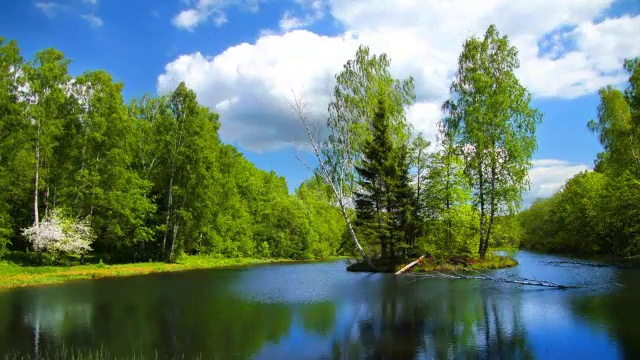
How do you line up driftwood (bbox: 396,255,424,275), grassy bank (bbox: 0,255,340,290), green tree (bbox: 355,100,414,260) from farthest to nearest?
green tree (bbox: 355,100,414,260)
driftwood (bbox: 396,255,424,275)
grassy bank (bbox: 0,255,340,290)

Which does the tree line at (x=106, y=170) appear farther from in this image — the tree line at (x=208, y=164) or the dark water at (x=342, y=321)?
the dark water at (x=342, y=321)

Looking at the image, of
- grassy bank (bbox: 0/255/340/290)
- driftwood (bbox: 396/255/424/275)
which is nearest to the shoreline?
driftwood (bbox: 396/255/424/275)

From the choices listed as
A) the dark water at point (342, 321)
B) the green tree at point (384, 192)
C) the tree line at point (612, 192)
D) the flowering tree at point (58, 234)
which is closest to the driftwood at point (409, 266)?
the green tree at point (384, 192)

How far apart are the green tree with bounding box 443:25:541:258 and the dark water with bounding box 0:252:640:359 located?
33.5ft

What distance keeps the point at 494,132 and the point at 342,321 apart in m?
24.6

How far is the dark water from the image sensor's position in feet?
38.7

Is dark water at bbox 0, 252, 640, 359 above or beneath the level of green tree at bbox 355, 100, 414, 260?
beneath

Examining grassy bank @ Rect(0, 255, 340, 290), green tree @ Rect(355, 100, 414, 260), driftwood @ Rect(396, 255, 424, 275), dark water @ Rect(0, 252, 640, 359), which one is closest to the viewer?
dark water @ Rect(0, 252, 640, 359)

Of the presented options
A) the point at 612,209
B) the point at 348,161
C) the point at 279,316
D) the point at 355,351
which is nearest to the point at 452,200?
the point at 348,161

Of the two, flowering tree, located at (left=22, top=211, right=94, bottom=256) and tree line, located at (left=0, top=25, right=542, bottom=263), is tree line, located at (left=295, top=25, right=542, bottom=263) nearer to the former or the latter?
tree line, located at (left=0, top=25, right=542, bottom=263)

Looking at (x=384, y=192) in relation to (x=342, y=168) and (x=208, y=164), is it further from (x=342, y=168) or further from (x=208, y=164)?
(x=208, y=164)

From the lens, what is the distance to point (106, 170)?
4369 cm

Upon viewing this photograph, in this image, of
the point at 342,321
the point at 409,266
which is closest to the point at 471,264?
the point at 409,266

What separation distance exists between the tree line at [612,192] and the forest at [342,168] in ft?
0.70
